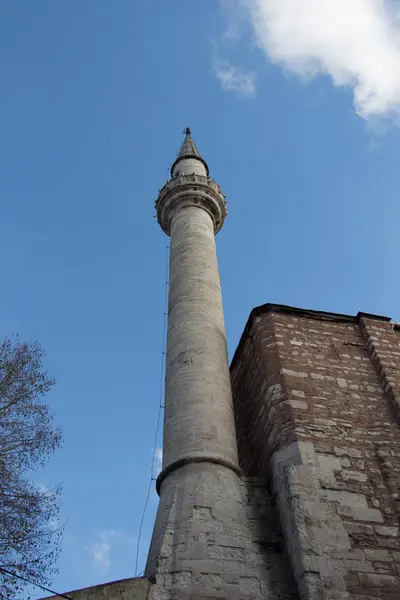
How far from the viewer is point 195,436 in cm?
651

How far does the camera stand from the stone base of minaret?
5.08 meters

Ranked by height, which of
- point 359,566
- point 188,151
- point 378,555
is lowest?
point 359,566

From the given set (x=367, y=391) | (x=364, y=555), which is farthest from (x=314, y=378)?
(x=364, y=555)

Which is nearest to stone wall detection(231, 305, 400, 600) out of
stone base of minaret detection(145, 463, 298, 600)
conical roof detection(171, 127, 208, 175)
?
stone base of minaret detection(145, 463, 298, 600)

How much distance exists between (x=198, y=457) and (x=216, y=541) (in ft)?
3.35

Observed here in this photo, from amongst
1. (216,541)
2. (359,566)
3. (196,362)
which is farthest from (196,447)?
(359,566)

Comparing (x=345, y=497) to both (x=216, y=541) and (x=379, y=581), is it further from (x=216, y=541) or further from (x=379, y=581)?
(x=216, y=541)

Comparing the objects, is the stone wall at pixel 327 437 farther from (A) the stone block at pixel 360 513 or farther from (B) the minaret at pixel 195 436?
(B) the minaret at pixel 195 436

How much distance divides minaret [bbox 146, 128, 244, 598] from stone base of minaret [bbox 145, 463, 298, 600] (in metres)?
0.01

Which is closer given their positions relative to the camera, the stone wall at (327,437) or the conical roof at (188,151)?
the stone wall at (327,437)

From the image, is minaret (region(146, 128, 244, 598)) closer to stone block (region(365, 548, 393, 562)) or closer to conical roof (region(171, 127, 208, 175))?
stone block (region(365, 548, 393, 562))

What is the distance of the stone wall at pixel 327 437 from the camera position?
17.3ft

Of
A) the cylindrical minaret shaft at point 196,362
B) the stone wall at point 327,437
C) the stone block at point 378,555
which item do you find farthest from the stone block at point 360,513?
the cylindrical minaret shaft at point 196,362

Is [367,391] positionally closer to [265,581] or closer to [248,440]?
[248,440]
